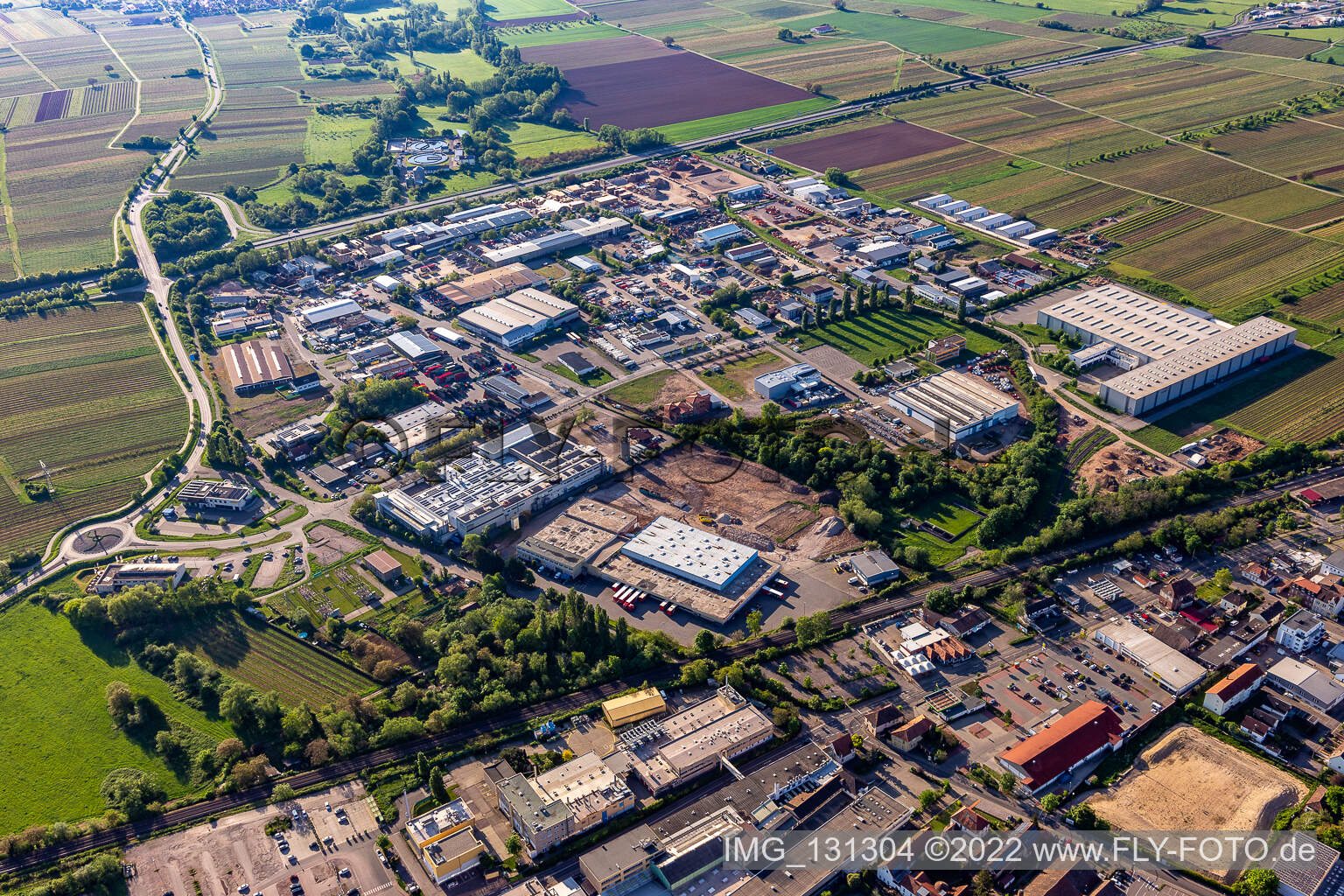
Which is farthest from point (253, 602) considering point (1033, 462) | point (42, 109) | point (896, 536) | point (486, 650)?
point (42, 109)

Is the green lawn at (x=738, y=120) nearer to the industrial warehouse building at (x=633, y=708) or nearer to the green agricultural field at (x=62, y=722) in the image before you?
the industrial warehouse building at (x=633, y=708)

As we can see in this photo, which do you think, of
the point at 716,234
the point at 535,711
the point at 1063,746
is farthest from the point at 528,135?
the point at 1063,746

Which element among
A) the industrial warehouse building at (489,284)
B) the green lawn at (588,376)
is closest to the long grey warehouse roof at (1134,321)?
the green lawn at (588,376)

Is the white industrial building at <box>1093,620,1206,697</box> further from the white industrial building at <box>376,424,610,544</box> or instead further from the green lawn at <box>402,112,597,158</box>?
the green lawn at <box>402,112,597,158</box>

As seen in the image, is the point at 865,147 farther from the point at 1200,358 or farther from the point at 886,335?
the point at 1200,358

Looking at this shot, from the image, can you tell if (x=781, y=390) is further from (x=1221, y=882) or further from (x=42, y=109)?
(x=42, y=109)
